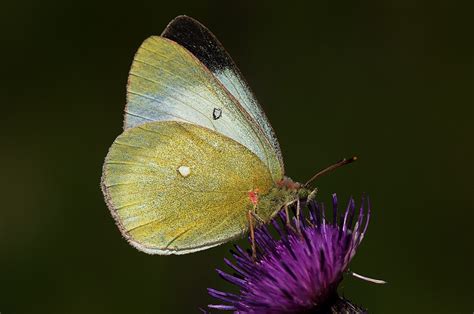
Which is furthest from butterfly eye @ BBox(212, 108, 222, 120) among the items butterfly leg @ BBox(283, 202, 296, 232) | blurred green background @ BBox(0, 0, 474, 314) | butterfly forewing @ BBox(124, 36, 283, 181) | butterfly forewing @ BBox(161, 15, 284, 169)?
blurred green background @ BBox(0, 0, 474, 314)

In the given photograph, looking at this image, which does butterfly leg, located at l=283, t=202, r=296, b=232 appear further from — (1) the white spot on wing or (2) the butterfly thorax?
(1) the white spot on wing

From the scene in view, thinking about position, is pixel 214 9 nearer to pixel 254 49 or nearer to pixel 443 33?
pixel 254 49

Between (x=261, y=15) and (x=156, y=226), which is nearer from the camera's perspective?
(x=156, y=226)

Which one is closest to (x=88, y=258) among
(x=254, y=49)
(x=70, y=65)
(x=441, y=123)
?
(x=70, y=65)

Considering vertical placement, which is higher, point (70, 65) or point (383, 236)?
point (70, 65)

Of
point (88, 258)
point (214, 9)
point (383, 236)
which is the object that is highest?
point (214, 9)

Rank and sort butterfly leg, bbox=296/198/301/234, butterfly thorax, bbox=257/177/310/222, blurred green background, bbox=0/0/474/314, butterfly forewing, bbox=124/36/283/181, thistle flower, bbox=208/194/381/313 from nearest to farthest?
thistle flower, bbox=208/194/381/313 < butterfly leg, bbox=296/198/301/234 < butterfly thorax, bbox=257/177/310/222 < butterfly forewing, bbox=124/36/283/181 < blurred green background, bbox=0/0/474/314

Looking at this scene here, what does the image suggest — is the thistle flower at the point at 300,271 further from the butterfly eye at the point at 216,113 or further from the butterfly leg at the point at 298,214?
the butterfly eye at the point at 216,113

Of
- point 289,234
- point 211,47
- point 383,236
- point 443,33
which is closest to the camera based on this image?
point 289,234
